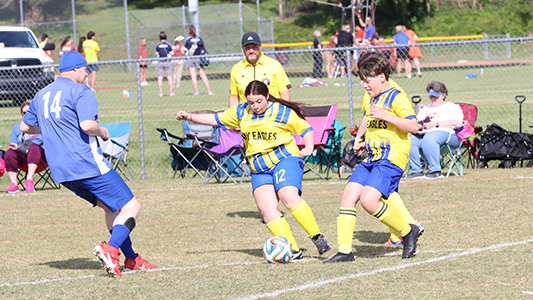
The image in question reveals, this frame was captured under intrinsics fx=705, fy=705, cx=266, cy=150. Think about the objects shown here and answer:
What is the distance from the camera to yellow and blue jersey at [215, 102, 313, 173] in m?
5.93

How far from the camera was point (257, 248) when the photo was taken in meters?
6.39

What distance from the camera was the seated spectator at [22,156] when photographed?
→ 1059 centimetres

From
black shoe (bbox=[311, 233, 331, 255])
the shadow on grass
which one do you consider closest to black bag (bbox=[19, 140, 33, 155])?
the shadow on grass

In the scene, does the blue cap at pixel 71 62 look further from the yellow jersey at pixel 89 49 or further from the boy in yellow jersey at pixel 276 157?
the yellow jersey at pixel 89 49

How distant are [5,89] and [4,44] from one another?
157 inches

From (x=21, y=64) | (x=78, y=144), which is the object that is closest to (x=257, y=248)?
(x=78, y=144)

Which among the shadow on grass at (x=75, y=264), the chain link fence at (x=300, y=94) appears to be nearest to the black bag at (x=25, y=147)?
the chain link fence at (x=300, y=94)

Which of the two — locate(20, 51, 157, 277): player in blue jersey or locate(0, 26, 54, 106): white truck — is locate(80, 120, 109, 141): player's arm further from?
locate(0, 26, 54, 106): white truck

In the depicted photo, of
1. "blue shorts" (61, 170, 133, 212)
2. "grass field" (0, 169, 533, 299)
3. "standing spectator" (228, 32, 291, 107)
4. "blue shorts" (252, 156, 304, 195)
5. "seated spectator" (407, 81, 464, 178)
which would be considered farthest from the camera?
"seated spectator" (407, 81, 464, 178)

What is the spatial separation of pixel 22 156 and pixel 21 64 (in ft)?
29.1

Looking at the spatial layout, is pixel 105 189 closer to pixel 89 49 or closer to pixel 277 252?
pixel 277 252

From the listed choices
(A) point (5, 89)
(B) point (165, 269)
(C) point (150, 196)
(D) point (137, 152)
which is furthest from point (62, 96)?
(A) point (5, 89)

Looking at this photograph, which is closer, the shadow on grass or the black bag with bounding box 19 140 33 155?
the shadow on grass

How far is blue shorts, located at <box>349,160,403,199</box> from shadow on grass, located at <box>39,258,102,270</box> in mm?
2290
